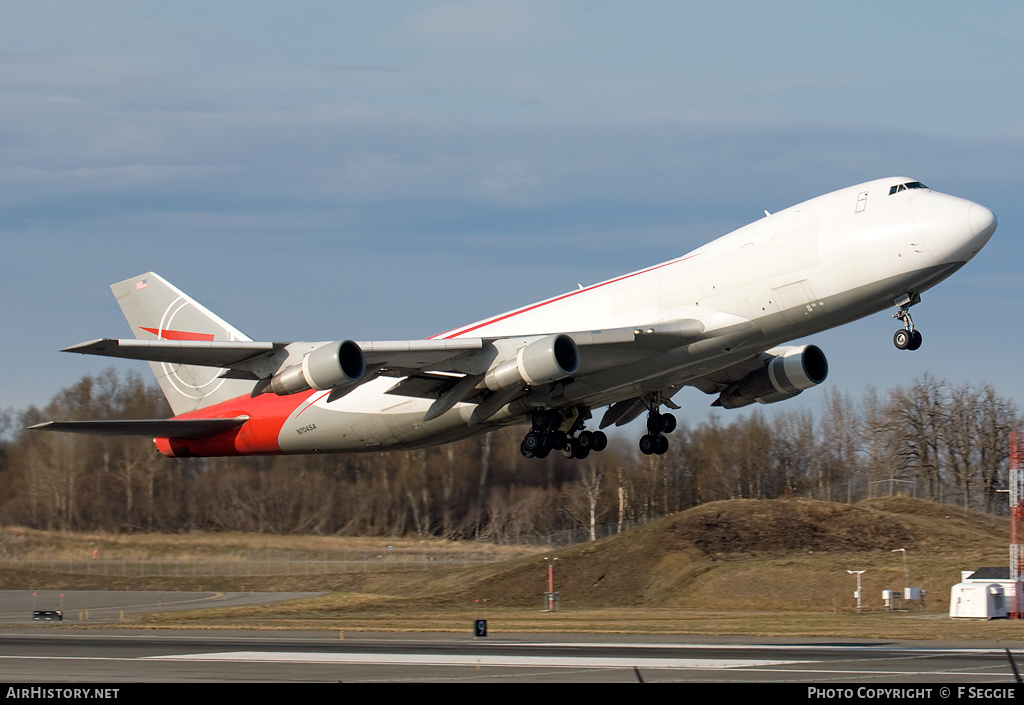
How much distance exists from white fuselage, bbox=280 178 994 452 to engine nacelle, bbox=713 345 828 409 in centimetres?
283

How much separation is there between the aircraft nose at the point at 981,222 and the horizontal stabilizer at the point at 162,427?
21.6m

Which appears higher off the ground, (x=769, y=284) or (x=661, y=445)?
(x=769, y=284)

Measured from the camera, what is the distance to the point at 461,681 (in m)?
22.8

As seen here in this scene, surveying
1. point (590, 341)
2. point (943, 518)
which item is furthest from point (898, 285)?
point (943, 518)

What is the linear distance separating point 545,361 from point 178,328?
617 inches

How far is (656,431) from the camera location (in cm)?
3391

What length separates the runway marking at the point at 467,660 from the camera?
2567 centimetres

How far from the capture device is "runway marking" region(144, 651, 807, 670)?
25.7 metres

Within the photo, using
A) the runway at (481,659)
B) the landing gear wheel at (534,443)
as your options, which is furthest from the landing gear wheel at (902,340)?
the landing gear wheel at (534,443)

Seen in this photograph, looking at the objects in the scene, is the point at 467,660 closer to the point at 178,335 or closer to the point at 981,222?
the point at 981,222

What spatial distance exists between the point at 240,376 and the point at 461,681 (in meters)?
11.0

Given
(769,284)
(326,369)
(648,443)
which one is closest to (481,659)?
(326,369)

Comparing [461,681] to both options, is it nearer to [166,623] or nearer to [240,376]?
[240,376]

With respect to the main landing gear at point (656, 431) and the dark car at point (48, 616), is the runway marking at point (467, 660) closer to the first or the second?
the main landing gear at point (656, 431)
